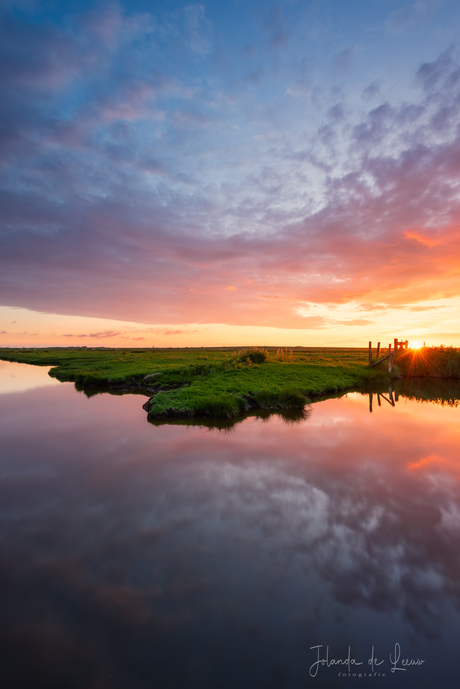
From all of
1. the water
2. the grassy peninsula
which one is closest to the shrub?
the grassy peninsula

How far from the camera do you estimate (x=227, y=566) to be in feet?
21.2

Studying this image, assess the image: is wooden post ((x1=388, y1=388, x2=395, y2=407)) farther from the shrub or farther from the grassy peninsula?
the shrub

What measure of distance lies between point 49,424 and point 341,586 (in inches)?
701

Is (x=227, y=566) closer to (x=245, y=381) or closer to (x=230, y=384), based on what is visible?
(x=230, y=384)

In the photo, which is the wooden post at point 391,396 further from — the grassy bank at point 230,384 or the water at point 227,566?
the water at point 227,566

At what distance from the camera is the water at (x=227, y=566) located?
4.58 metres

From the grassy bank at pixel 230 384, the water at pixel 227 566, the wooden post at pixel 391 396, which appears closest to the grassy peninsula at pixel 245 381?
the grassy bank at pixel 230 384

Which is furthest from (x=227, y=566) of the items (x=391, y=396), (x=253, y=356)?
(x=253, y=356)

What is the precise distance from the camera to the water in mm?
4578

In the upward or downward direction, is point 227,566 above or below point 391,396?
below

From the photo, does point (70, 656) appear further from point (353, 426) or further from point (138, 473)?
point (353, 426)

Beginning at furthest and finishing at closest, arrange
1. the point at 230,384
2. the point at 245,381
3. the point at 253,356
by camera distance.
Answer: the point at 253,356, the point at 245,381, the point at 230,384

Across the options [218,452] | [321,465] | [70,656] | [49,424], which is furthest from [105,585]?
[49,424]

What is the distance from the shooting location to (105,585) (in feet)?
19.5
